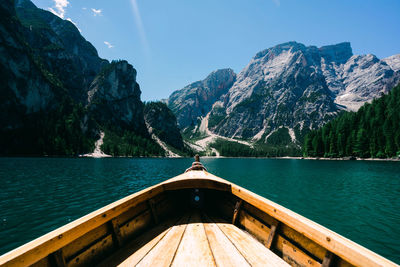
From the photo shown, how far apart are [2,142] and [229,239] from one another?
17771 cm

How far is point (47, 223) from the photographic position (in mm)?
12906

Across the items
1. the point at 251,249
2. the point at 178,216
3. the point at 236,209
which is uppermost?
the point at 236,209

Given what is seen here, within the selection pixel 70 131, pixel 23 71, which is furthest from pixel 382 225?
pixel 23 71

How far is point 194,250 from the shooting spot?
432 cm

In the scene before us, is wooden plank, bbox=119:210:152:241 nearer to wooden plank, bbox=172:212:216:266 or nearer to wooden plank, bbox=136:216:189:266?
wooden plank, bbox=136:216:189:266

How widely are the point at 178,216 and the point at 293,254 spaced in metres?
4.05

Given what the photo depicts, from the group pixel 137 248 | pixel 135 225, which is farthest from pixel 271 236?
pixel 135 225

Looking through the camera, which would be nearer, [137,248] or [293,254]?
[293,254]

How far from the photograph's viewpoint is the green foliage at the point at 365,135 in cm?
8681

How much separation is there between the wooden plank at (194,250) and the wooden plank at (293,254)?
1.74 m

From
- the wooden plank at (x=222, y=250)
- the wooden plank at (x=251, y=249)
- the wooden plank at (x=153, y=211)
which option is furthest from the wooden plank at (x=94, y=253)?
the wooden plank at (x=251, y=249)

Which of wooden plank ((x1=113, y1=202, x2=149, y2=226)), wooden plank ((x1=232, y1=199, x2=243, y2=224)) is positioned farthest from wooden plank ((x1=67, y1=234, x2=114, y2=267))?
wooden plank ((x1=232, y1=199, x2=243, y2=224))

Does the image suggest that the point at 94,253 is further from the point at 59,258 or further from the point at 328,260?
the point at 328,260

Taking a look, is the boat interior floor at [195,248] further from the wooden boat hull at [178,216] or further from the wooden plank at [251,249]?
the wooden boat hull at [178,216]
